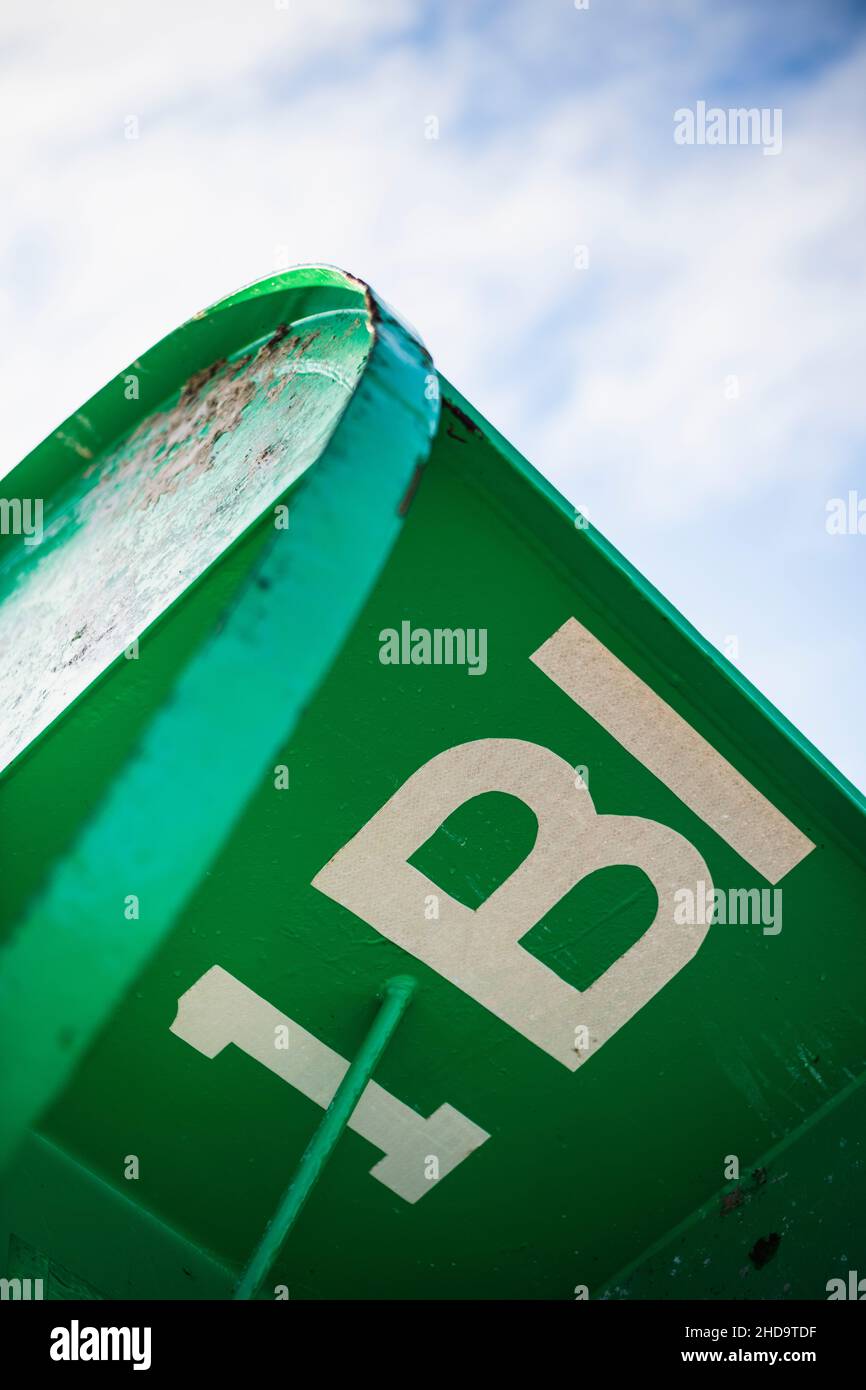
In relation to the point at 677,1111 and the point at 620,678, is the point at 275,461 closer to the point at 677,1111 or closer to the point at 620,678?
the point at 620,678

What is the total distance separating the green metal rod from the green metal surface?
68 mm

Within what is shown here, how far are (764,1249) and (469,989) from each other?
1093 mm

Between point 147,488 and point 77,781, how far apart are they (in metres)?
1.11

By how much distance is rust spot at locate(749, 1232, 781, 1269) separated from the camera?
8.76ft

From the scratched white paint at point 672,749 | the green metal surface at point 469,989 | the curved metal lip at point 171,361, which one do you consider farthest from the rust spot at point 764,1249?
the curved metal lip at point 171,361

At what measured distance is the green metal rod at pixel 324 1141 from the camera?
7.38 feet

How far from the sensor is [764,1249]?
2.68m

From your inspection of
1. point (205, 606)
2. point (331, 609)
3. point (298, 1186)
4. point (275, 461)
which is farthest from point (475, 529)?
point (298, 1186)

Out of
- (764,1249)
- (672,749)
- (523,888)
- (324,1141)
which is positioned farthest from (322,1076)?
(764,1249)

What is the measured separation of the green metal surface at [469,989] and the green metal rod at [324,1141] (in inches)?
2.7

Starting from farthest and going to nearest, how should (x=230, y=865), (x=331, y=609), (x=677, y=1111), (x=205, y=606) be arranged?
1. (x=677, y=1111)
2. (x=230, y=865)
3. (x=205, y=606)
4. (x=331, y=609)

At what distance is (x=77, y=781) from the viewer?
88.0 inches

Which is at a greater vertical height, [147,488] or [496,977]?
[147,488]

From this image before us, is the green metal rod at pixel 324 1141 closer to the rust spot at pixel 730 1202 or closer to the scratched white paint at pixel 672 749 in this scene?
the scratched white paint at pixel 672 749
